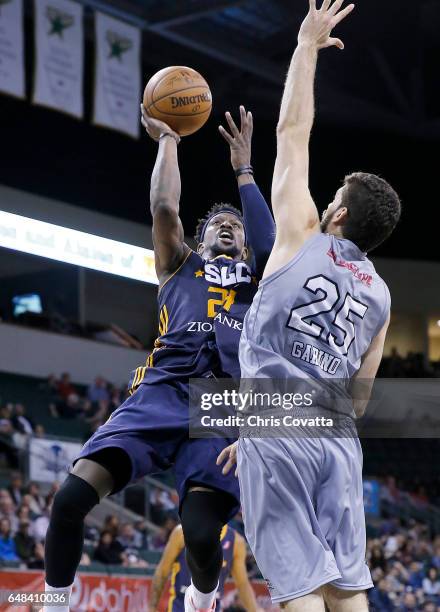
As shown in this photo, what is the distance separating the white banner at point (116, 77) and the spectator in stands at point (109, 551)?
23.5 feet

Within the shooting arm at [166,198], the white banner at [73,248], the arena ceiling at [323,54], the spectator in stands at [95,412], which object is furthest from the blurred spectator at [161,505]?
the shooting arm at [166,198]

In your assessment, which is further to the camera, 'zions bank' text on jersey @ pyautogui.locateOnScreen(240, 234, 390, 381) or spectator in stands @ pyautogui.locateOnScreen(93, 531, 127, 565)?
spectator in stands @ pyautogui.locateOnScreen(93, 531, 127, 565)

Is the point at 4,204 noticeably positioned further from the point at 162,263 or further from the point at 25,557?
the point at 162,263

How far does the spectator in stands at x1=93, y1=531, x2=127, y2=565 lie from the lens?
11352 millimetres

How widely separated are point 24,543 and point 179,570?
3.61m

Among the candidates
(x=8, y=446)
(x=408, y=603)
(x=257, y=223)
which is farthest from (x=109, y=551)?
(x=257, y=223)

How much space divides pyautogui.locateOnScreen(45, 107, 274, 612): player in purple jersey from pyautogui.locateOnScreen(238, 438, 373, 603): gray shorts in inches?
41.6

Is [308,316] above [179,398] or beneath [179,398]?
above

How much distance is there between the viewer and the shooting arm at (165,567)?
734 centimetres

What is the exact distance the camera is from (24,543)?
10891mm

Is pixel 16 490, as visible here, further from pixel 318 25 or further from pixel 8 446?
pixel 318 25

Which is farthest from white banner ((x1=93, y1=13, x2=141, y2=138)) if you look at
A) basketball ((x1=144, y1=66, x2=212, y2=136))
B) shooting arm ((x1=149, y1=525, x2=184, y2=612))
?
basketball ((x1=144, y1=66, x2=212, y2=136))

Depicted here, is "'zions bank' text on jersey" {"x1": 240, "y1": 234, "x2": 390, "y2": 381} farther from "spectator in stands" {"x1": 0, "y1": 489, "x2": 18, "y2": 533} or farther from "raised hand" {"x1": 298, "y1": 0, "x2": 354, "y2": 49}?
"spectator in stands" {"x1": 0, "y1": 489, "x2": 18, "y2": 533}

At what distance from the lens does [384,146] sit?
Result: 24.9 meters
